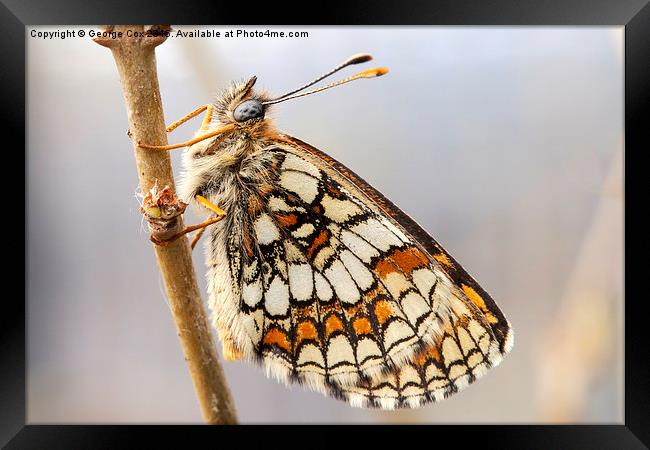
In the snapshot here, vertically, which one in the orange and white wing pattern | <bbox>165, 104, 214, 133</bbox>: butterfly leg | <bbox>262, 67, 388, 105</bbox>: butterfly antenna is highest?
<bbox>262, 67, 388, 105</bbox>: butterfly antenna

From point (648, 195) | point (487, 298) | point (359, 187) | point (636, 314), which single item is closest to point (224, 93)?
point (359, 187)

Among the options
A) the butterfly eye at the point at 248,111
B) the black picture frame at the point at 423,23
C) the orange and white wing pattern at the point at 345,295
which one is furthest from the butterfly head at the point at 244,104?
the black picture frame at the point at 423,23

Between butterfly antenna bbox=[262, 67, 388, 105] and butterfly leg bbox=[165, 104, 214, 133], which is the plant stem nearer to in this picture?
butterfly leg bbox=[165, 104, 214, 133]

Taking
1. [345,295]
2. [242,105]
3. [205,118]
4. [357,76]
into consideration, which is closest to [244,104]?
[242,105]

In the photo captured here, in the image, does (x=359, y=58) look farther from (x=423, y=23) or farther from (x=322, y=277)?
(x=322, y=277)

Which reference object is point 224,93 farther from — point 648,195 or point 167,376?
point 167,376

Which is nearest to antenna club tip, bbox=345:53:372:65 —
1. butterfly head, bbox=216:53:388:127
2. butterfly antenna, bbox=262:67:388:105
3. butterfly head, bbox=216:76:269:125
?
butterfly antenna, bbox=262:67:388:105
